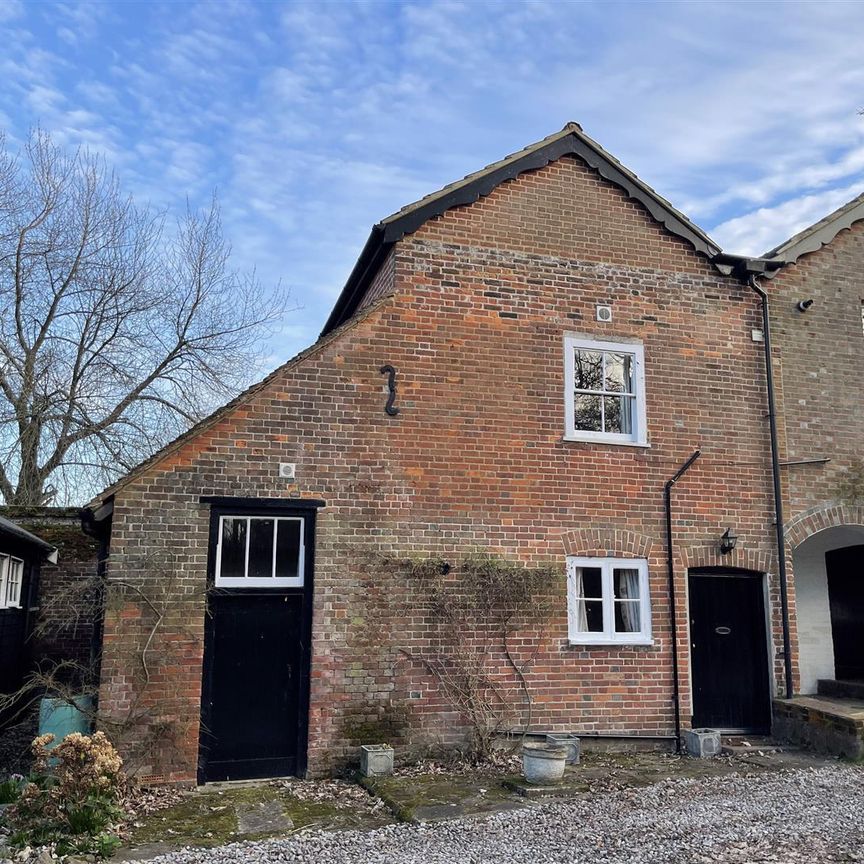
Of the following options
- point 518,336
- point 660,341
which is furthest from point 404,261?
point 660,341

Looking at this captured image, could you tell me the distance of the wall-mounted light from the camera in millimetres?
11378

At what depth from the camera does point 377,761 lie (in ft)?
30.1

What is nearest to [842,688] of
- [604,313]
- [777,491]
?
[777,491]

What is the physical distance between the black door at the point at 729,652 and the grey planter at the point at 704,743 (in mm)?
709

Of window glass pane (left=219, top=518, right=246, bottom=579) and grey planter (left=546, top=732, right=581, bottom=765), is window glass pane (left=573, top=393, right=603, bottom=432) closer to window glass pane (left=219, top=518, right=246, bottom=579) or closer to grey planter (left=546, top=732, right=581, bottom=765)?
grey planter (left=546, top=732, right=581, bottom=765)

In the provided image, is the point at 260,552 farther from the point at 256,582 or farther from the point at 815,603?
the point at 815,603

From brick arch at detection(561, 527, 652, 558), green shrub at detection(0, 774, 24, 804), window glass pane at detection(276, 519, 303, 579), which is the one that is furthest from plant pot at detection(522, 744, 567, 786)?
green shrub at detection(0, 774, 24, 804)

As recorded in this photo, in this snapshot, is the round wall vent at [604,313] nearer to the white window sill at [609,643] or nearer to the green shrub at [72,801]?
the white window sill at [609,643]

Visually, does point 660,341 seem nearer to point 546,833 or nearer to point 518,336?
point 518,336

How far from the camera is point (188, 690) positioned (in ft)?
29.6

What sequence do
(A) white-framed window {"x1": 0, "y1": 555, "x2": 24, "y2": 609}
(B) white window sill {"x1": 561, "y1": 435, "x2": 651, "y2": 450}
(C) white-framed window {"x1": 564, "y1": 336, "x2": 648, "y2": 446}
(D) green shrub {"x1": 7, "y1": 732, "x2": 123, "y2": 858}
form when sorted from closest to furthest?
(D) green shrub {"x1": 7, "y1": 732, "x2": 123, "y2": 858}, (B) white window sill {"x1": 561, "y1": 435, "x2": 651, "y2": 450}, (C) white-framed window {"x1": 564, "y1": 336, "x2": 648, "y2": 446}, (A) white-framed window {"x1": 0, "y1": 555, "x2": 24, "y2": 609}

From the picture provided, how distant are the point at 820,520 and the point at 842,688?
274 cm

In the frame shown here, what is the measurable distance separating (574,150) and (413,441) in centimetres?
511

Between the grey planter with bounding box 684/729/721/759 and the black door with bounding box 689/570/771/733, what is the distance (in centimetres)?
71
